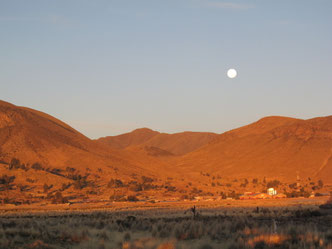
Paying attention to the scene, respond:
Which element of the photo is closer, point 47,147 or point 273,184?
point 47,147

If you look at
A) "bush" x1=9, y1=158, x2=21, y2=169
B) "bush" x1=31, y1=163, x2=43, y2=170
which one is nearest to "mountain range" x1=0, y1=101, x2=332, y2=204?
"bush" x1=9, y1=158, x2=21, y2=169

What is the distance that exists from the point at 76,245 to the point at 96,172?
6855 cm

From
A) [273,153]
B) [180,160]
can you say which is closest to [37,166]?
[273,153]

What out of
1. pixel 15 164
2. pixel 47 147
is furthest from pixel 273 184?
pixel 15 164

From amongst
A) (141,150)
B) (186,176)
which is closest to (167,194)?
(186,176)

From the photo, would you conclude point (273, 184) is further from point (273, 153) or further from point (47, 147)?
point (47, 147)

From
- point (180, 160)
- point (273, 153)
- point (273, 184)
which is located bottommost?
point (273, 184)

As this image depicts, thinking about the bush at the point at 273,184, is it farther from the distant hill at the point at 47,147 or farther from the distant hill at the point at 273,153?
the distant hill at the point at 47,147

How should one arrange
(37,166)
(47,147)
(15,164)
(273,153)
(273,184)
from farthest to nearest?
(273,153) < (273,184) < (47,147) < (37,166) < (15,164)

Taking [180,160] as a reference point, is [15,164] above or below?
below

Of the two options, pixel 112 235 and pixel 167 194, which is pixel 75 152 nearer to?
pixel 167 194

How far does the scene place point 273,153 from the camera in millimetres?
117250

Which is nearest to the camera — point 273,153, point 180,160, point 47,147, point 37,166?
point 37,166

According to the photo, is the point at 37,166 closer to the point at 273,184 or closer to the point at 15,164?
the point at 15,164
